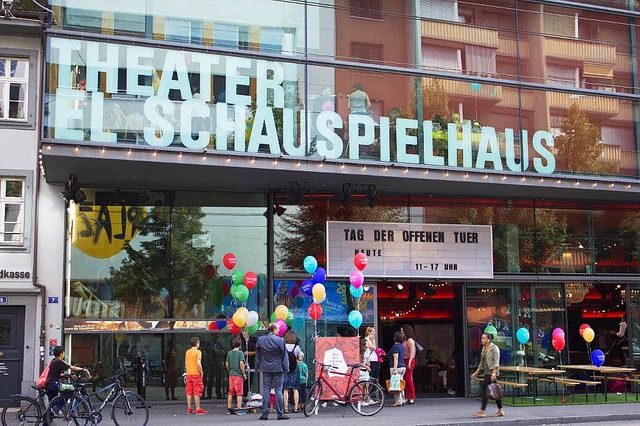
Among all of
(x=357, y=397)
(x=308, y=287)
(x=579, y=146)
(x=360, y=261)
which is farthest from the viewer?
(x=579, y=146)

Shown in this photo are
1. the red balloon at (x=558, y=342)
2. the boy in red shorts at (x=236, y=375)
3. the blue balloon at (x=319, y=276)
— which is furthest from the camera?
the red balloon at (x=558, y=342)

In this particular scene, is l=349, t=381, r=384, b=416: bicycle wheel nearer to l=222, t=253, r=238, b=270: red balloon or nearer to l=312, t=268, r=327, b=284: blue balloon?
l=312, t=268, r=327, b=284: blue balloon

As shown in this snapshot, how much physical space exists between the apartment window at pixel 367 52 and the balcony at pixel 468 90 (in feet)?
4.35

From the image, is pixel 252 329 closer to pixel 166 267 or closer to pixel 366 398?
pixel 166 267

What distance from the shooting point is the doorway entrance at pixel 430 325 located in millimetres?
22328

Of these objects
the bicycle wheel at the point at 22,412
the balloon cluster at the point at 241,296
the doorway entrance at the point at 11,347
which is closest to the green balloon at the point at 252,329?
the balloon cluster at the point at 241,296

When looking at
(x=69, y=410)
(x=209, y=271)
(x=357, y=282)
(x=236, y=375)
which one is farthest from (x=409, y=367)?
(x=69, y=410)

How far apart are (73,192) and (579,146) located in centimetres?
1288

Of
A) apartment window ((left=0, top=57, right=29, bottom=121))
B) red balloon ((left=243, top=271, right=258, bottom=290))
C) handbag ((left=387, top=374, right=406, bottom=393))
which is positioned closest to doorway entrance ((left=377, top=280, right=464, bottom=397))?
handbag ((left=387, top=374, right=406, bottom=393))

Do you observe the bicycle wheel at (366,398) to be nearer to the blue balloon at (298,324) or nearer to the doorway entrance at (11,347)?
the blue balloon at (298,324)

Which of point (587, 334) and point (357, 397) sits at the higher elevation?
point (587, 334)

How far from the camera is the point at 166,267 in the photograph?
19.9 meters

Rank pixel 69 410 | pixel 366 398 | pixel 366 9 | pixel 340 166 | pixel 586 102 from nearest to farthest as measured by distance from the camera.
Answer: pixel 69 410
pixel 366 398
pixel 340 166
pixel 366 9
pixel 586 102

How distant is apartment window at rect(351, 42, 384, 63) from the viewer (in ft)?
65.2
